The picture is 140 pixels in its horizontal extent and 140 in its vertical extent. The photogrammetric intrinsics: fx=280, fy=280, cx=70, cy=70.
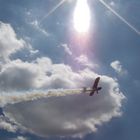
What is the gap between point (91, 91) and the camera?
157000 millimetres

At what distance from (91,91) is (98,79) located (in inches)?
363

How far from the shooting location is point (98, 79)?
162 m
